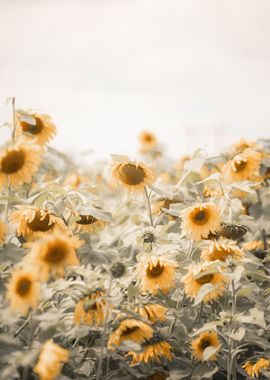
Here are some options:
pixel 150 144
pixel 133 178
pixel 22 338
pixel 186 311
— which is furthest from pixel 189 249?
pixel 150 144

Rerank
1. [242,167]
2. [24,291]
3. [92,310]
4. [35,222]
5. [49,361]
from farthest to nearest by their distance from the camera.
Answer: [242,167] → [35,222] → [92,310] → [24,291] → [49,361]

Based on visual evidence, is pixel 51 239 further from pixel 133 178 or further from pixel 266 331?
pixel 266 331

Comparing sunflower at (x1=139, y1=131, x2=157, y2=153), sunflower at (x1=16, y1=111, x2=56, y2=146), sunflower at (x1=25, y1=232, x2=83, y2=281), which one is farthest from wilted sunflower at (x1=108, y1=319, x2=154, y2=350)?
sunflower at (x1=139, y1=131, x2=157, y2=153)

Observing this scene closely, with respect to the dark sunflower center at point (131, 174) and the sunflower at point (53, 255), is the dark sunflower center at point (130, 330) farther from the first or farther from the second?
the dark sunflower center at point (131, 174)

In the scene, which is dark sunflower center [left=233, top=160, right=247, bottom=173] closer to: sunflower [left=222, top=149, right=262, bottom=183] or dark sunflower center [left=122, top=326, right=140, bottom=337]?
sunflower [left=222, top=149, right=262, bottom=183]

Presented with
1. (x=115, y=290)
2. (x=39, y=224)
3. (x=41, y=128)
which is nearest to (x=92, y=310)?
(x=115, y=290)

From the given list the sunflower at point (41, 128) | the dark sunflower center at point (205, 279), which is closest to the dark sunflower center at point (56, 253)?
the dark sunflower center at point (205, 279)

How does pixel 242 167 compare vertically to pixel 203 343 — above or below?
above

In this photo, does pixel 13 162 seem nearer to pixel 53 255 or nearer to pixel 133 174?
pixel 53 255
